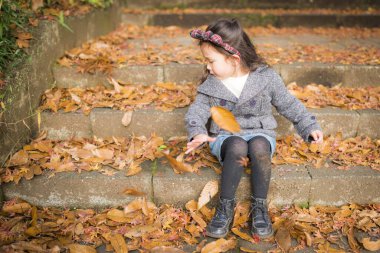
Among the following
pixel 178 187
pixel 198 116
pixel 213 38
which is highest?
pixel 213 38

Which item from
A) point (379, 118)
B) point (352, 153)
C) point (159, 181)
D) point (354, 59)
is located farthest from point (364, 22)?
point (159, 181)

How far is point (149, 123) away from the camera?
110 inches

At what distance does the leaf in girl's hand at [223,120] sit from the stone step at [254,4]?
3916 millimetres

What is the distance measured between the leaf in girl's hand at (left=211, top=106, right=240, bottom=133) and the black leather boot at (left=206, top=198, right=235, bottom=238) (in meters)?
0.48

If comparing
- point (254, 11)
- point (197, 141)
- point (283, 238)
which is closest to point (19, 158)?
point (197, 141)

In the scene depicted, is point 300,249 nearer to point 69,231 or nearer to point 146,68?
point 69,231

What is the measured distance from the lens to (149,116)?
2.77 m

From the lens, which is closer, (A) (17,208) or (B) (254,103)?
(A) (17,208)

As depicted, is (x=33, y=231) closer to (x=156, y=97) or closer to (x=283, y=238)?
(x=156, y=97)

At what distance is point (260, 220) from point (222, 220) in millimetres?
243

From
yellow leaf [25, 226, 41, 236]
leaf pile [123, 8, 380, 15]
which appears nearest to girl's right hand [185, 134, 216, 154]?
yellow leaf [25, 226, 41, 236]

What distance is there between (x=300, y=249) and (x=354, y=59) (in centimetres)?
229

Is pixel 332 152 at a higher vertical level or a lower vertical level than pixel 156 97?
lower

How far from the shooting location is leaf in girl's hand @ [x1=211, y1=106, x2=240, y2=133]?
2152mm
